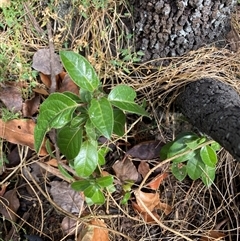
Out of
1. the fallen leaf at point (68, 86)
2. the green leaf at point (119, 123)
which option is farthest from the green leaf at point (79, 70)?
the fallen leaf at point (68, 86)

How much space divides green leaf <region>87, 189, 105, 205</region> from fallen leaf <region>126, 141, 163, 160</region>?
188mm

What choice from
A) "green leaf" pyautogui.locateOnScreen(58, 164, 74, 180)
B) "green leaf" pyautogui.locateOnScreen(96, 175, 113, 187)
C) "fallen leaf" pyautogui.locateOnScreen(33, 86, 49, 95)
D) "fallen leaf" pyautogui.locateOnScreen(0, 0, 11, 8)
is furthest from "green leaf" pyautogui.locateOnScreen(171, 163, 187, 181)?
"fallen leaf" pyautogui.locateOnScreen(0, 0, 11, 8)

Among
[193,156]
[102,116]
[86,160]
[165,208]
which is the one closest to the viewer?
[102,116]

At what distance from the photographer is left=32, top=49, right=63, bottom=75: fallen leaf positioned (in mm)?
1351

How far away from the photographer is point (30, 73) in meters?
1.35

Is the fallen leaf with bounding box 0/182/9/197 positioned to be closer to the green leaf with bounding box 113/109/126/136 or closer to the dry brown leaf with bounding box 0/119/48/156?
the dry brown leaf with bounding box 0/119/48/156

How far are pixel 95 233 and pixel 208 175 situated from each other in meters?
0.39

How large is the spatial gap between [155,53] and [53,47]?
0.32 m

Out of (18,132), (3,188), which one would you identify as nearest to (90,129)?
(18,132)

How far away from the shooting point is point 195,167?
51.1 inches

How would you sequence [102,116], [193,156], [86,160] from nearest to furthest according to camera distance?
[102,116] < [86,160] < [193,156]

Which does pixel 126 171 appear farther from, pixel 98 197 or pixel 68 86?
pixel 68 86

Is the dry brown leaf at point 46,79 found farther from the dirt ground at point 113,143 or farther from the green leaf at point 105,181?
the green leaf at point 105,181

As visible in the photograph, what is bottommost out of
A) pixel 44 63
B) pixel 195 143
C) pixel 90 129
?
pixel 195 143
